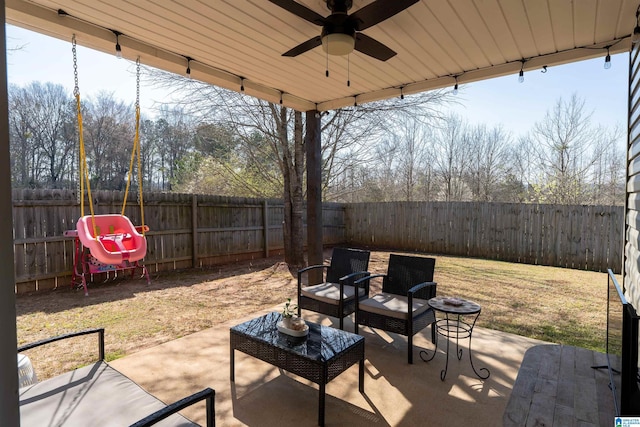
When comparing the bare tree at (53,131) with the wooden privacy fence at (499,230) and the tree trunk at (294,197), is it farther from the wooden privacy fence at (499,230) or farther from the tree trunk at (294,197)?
the wooden privacy fence at (499,230)

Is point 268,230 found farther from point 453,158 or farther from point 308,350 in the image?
point 453,158

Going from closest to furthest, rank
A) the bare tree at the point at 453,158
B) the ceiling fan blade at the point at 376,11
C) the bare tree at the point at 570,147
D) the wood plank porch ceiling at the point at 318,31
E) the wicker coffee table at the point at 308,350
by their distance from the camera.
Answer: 1. the ceiling fan blade at the point at 376,11
2. the wicker coffee table at the point at 308,350
3. the wood plank porch ceiling at the point at 318,31
4. the bare tree at the point at 570,147
5. the bare tree at the point at 453,158

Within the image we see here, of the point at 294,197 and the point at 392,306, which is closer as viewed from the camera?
the point at 392,306

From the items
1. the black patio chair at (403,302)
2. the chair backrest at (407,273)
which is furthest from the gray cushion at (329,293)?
the chair backrest at (407,273)

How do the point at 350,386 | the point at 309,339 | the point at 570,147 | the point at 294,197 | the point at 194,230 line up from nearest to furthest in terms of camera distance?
the point at 309,339 → the point at 350,386 → the point at 194,230 → the point at 294,197 → the point at 570,147

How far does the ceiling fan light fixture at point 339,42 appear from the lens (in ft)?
7.23

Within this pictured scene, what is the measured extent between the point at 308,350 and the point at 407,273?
171 cm

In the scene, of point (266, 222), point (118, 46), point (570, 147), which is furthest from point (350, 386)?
point (570, 147)

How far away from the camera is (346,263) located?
156 inches

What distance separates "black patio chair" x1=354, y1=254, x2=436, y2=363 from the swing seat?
11.1 ft

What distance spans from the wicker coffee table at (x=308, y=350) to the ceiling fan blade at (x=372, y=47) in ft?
7.09

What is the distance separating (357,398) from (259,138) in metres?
6.49

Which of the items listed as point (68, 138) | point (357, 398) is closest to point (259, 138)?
point (357, 398)

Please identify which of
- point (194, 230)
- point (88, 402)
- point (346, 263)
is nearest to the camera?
point (88, 402)
